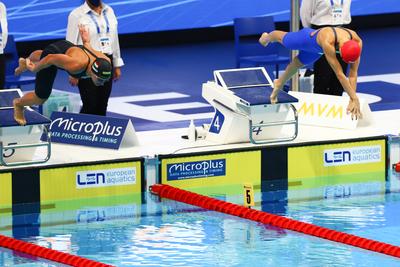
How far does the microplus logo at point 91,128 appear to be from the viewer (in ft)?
28.9

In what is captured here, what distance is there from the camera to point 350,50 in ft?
27.7

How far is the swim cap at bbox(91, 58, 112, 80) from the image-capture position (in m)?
7.86

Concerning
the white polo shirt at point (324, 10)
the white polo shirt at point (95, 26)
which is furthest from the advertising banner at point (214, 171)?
the white polo shirt at point (324, 10)

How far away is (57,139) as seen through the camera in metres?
9.05

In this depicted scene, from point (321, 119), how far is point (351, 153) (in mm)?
618

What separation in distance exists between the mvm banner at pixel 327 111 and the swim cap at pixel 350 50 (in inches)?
39.2

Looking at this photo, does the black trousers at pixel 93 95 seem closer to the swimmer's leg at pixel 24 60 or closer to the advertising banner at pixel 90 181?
the swimmer's leg at pixel 24 60

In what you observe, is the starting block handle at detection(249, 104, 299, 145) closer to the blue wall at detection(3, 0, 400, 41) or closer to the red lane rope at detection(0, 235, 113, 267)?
the red lane rope at detection(0, 235, 113, 267)

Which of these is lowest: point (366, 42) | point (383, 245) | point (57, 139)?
point (383, 245)

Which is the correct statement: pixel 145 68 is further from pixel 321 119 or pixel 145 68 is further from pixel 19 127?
pixel 19 127

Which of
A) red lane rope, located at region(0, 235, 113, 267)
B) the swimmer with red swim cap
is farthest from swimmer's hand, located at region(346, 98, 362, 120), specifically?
red lane rope, located at region(0, 235, 113, 267)

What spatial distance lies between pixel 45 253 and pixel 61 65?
1501 millimetres

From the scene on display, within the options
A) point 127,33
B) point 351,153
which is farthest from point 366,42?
point 351,153

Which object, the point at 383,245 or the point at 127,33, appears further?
the point at 127,33
